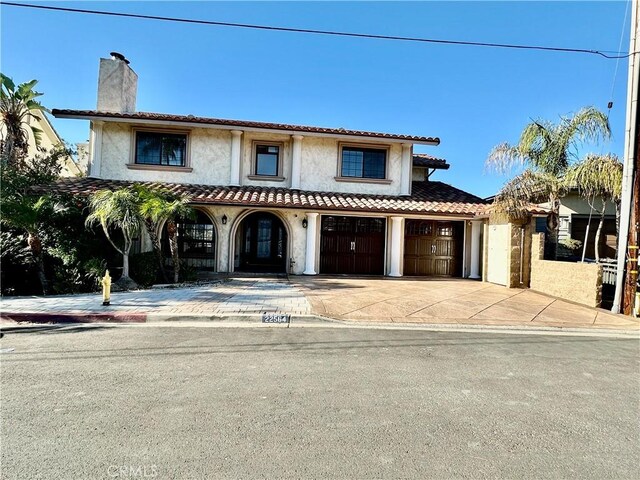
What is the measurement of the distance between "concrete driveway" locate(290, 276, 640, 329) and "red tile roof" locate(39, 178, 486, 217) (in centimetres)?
307

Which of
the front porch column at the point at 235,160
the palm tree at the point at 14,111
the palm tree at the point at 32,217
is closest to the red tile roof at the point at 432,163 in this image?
the front porch column at the point at 235,160

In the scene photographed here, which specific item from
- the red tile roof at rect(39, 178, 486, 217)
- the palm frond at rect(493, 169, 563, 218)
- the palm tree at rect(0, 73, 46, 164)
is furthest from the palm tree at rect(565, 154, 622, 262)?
the palm tree at rect(0, 73, 46, 164)

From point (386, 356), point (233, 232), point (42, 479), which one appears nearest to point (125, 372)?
point (42, 479)

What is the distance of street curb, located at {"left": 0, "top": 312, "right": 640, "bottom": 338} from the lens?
266 inches

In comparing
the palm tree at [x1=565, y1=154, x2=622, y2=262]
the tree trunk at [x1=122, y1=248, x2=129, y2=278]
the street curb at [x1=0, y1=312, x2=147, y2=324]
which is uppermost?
the palm tree at [x1=565, y1=154, x2=622, y2=262]

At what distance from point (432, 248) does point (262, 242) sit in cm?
802

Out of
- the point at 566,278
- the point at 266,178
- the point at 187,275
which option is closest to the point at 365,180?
the point at 266,178

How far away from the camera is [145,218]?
1068 cm

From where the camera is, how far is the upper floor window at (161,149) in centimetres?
1474

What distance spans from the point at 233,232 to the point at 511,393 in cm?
1170

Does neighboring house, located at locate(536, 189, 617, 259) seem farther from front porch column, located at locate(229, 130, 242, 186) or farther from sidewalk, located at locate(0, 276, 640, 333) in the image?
front porch column, located at locate(229, 130, 242, 186)

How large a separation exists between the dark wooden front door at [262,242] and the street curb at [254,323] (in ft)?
30.7

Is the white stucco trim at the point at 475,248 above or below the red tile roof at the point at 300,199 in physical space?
below

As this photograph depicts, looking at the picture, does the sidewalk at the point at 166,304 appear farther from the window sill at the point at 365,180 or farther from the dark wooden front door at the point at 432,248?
the dark wooden front door at the point at 432,248
